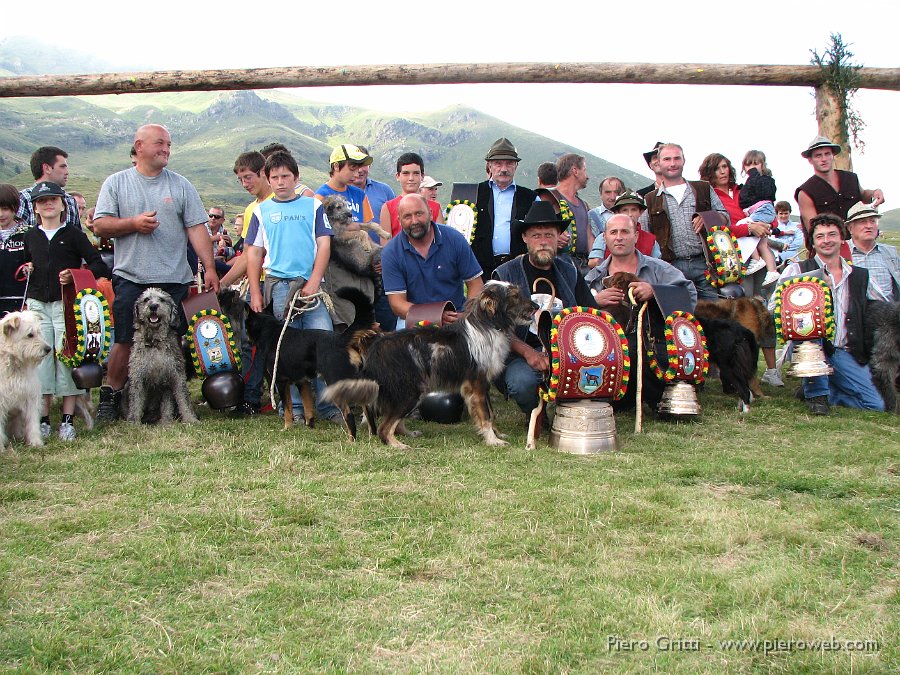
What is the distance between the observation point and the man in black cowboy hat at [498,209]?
7105 mm

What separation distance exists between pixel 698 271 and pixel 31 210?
6.67 m

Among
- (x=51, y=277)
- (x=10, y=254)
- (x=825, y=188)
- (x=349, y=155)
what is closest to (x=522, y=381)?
(x=349, y=155)

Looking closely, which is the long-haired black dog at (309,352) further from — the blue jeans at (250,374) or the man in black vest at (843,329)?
the man in black vest at (843,329)

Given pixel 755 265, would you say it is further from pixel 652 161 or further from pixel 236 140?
pixel 236 140

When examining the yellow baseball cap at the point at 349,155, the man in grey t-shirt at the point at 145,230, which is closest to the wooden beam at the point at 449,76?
the yellow baseball cap at the point at 349,155

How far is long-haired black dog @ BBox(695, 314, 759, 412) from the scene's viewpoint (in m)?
6.64

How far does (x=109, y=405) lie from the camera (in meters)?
6.47

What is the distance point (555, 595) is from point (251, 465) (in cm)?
254

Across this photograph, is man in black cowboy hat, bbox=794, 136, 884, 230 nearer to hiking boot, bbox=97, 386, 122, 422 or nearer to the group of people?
the group of people

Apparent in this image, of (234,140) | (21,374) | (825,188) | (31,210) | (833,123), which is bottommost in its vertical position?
(21,374)

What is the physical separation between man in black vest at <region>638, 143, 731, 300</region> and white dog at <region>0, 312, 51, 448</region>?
215 inches

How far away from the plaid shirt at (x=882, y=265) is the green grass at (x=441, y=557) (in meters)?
2.36

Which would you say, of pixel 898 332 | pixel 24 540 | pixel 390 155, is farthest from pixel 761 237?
pixel 390 155

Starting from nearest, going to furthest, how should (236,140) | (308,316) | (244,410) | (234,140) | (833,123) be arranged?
1. (308,316)
2. (244,410)
3. (833,123)
4. (236,140)
5. (234,140)
